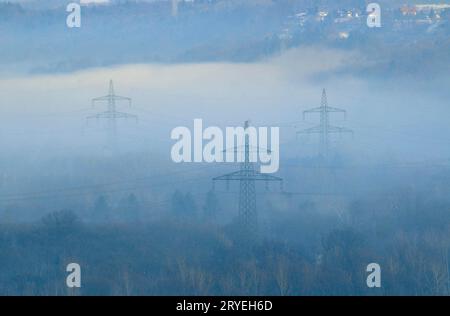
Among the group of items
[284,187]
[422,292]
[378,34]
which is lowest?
[422,292]

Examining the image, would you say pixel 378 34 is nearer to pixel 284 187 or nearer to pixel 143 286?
pixel 284 187

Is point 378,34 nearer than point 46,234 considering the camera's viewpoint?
No

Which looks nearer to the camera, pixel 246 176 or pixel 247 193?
pixel 246 176

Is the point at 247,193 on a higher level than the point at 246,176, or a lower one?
lower
